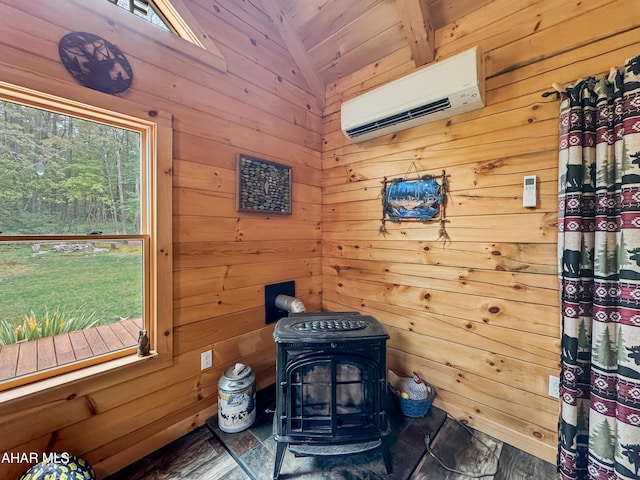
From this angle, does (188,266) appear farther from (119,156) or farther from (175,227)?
(119,156)

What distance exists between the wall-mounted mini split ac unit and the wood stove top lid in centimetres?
137

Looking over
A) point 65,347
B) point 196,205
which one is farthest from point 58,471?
point 196,205

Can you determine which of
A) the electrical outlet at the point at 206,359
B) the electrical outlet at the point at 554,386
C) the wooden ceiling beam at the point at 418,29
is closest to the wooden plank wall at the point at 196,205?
the electrical outlet at the point at 206,359

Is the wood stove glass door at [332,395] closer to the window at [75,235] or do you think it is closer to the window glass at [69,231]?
the window at [75,235]

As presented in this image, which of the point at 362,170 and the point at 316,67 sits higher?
the point at 316,67

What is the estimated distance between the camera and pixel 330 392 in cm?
137

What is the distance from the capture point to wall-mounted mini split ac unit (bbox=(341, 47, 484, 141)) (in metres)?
1.52

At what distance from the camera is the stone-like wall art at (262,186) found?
190cm

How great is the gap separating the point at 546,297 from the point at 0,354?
2663 mm

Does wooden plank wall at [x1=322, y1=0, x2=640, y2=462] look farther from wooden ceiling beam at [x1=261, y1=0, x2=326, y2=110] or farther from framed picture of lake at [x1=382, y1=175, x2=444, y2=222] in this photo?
wooden ceiling beam at [x1=261, y1=0, x2=326, y2=110]

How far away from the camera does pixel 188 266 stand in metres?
1.65

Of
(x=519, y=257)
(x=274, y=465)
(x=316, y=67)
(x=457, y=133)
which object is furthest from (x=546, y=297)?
(x=316, y=67)

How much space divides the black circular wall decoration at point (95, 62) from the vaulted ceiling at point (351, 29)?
1.30m

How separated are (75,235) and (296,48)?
211 cm
